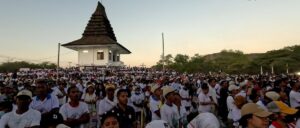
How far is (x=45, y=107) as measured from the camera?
6715 mm

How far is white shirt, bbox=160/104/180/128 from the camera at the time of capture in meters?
5.96

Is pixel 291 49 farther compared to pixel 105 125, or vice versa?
pixel 291 49

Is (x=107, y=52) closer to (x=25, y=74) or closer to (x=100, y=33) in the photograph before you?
(x=100, y=33)

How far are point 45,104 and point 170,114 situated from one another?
256 cm

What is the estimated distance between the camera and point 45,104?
6.74 m

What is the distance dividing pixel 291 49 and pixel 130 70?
148ft

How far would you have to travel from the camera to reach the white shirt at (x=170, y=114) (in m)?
5.96

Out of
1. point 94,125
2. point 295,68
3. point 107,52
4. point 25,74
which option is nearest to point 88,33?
point 107,52

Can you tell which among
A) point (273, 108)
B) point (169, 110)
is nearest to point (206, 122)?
point (273, 108)

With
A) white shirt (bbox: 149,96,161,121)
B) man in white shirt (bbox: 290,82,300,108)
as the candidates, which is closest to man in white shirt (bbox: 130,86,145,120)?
white shirt (bbox: 149,96,161,121)

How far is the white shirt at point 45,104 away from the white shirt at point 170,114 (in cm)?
226

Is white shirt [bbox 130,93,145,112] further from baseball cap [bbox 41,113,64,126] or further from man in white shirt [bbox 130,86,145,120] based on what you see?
baseball cap [bbox 41,113,64,126]

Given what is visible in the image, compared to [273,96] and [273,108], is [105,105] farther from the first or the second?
[273,108]

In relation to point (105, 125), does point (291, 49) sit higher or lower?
higher
